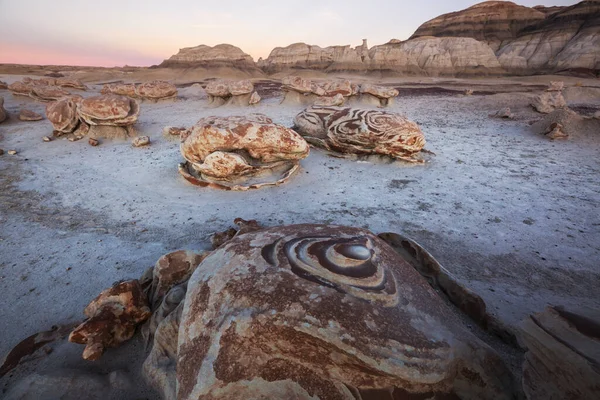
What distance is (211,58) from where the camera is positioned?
113 feet

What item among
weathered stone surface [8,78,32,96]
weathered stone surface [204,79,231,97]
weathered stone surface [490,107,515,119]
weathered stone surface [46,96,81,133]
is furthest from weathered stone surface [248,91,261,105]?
weathered stone surface [8,78,32,96]

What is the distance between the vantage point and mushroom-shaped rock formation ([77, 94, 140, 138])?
6.86 metres

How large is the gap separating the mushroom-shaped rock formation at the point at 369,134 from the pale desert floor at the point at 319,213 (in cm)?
32

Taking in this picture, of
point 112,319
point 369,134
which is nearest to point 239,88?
point 369,134

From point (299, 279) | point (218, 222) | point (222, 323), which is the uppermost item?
point (299, 279)

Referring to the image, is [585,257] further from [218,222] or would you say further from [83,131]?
[83,131]

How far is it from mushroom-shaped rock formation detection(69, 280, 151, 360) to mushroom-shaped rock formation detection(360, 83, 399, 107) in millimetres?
11901

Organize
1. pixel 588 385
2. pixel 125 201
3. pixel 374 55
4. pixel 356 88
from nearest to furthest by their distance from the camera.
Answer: pixel 588 385 < pixel 125 201 < pixel 356 88 < pixel 374 55

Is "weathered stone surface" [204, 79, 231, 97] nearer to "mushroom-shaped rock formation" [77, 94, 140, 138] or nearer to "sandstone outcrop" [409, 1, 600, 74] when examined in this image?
"mushroom-shaped rock formation" [77, 94, 140, 138]

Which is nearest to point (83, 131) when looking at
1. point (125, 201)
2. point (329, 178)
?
point (125, 201)

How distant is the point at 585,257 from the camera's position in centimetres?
278

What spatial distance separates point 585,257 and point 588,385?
99.6 inches

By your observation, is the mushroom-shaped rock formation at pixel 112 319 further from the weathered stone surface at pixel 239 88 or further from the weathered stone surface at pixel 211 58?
the weathered stone surface at pixel 211 58

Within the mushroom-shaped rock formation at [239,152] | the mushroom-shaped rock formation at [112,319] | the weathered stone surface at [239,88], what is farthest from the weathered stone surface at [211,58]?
the mushroom-shaped rock formation at [112,319]
